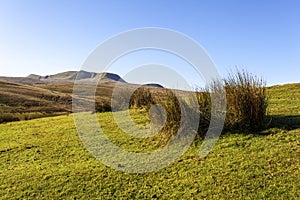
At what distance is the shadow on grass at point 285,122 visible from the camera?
8695 millimetres

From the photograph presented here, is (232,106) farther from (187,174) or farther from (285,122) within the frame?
(187,174)

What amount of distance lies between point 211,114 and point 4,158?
6595 millimetres

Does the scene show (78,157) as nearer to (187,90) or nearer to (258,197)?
(187,90)

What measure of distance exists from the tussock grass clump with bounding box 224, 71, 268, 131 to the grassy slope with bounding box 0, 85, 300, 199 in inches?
19.4

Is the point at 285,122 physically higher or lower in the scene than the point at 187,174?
→ higher

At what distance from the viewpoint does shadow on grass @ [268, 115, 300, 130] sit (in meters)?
8.70

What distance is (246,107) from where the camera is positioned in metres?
8.88

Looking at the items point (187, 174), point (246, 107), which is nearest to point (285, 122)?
point (246, 107)

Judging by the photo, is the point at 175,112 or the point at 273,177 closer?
the point at 273,177

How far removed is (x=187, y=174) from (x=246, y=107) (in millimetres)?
3321

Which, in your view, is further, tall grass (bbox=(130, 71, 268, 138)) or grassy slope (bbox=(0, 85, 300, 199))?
tall grass (bbox=(130, 71, 268, 138))

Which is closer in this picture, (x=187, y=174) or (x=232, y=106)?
(x=187, y=174)

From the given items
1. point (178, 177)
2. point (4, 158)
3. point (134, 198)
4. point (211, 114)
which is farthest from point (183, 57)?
point (4, 158)

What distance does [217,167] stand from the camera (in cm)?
675
